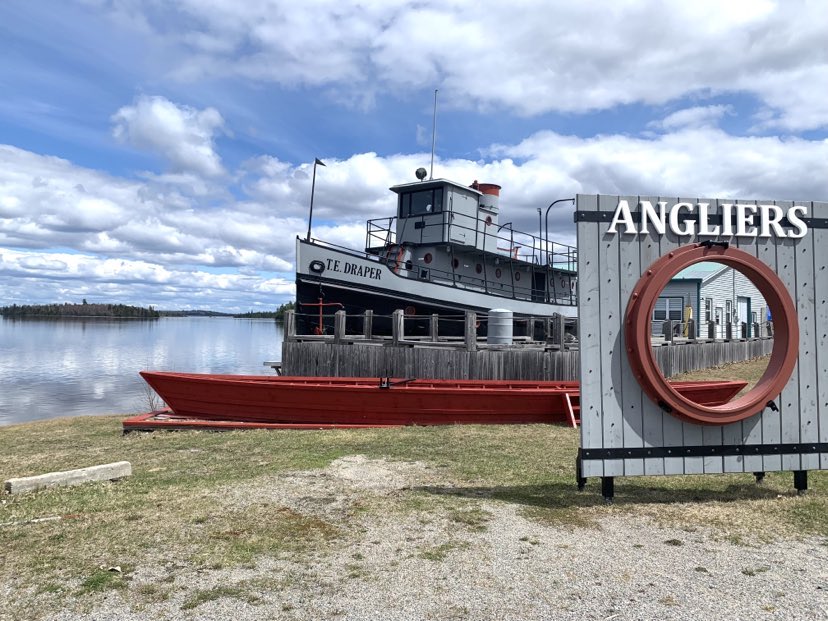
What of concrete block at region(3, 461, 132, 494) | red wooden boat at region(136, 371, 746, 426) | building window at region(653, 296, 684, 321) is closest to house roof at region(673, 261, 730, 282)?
building window at region(653, 296, 684, 321)

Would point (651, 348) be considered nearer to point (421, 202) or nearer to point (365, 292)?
point (365, 292)

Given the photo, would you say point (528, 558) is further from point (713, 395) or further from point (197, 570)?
point (713, 395)

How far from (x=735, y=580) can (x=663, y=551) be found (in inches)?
21.0

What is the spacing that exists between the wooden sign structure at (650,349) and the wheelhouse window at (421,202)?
1633cm

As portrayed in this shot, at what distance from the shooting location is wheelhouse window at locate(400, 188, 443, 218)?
21500 millimetres

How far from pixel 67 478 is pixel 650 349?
5633mm

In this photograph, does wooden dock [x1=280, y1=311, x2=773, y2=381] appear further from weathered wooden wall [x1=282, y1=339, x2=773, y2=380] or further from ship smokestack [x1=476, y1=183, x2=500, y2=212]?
ship smokestack [x1=476, y1=183, x2=500, y2=212]

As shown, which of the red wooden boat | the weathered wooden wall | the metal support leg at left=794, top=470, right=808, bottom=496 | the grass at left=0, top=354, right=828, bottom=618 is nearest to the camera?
the grass at left=0, top=354, right=828, bottom=618

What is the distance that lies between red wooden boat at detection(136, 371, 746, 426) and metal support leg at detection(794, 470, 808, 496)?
15.1 feet

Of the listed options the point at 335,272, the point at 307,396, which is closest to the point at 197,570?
the point at 307,396

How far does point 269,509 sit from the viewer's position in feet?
16.6

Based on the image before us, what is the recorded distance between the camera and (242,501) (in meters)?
5.29

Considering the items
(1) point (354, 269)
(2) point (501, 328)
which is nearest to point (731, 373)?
(2) point (501, 328)

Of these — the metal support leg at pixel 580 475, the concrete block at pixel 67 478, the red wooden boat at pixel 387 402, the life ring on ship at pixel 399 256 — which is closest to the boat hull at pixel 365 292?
the life ring on ship at pixel 399 256
